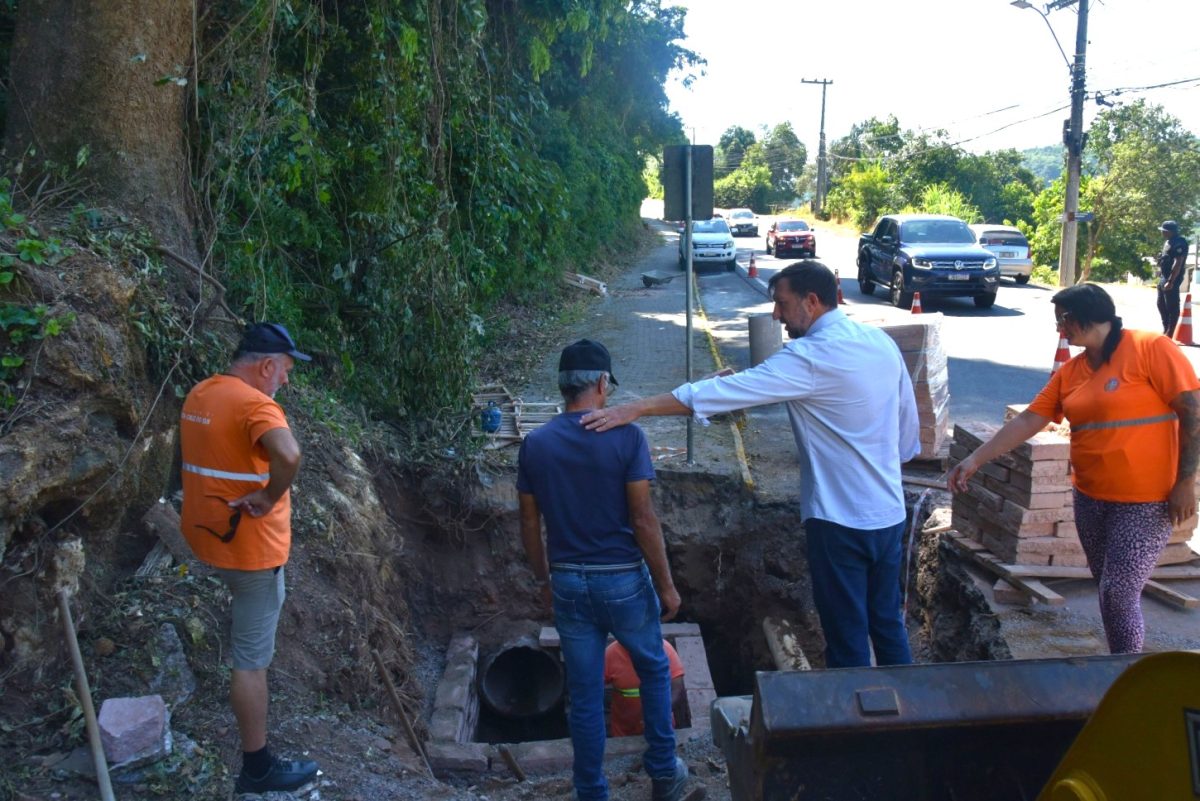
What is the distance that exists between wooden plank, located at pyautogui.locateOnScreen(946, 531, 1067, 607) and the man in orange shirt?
4.28 metres

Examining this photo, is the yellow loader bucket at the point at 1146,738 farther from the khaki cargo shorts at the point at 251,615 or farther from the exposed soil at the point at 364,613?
the khaki cargo shorts at the point at 251,615

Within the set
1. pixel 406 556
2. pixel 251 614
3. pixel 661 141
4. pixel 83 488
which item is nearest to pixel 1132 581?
pixel 251 614

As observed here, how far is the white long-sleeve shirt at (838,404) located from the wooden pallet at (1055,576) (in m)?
2.31

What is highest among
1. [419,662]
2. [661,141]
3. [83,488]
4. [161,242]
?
[661,141]

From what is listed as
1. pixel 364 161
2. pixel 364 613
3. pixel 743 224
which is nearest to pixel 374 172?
pixel 364 161

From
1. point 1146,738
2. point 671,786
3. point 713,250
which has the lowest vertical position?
point 671,786

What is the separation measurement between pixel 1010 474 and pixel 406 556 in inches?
175

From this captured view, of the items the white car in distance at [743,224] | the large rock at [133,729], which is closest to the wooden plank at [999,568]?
the large rock at [133,729]

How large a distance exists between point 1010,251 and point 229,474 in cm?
2688

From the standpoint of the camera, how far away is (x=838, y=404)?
3846 millimetres

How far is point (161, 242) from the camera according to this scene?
5656 mm

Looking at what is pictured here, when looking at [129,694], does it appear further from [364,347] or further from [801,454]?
[364,347]

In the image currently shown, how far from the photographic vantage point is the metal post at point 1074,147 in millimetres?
25328

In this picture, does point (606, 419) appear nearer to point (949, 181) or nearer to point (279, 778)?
point (279, 778)
